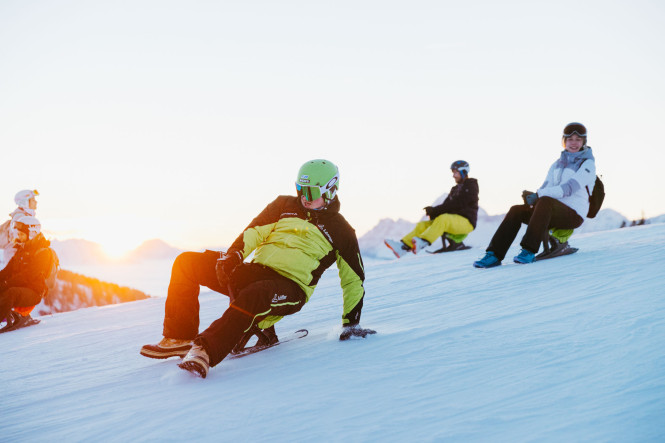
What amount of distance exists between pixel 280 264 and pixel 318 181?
60cm

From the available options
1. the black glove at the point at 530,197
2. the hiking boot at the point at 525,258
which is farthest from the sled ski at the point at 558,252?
the black glove at the point at 530,197

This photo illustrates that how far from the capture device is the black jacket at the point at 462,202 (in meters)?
9.55

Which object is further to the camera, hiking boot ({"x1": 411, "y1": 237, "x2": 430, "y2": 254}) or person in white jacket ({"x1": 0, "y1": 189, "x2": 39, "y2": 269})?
hiking boot ({"x1": 411, "y1": 237, "x2": 430, "y2": 254})

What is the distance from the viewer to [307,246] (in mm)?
3295

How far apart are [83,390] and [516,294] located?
3014 millimetres

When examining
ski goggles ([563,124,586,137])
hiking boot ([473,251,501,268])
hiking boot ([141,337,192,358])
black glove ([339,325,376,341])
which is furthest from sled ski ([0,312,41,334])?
ski goggles ([563,124,586,137])

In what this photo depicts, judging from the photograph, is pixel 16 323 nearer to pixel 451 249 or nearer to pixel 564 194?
pixel 564 194

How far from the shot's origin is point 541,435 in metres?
1.63

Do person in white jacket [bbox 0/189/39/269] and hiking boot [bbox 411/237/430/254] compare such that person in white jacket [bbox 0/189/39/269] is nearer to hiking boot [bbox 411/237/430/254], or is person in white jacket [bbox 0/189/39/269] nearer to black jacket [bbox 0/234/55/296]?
black jacket [bbox 0/234/55/296]

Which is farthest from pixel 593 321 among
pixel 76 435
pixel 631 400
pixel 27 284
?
pixel 27 284

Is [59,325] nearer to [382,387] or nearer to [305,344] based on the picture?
[305,344]

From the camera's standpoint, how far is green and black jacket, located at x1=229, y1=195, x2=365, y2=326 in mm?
3256

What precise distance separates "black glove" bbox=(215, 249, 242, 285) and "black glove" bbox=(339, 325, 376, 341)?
79 cm

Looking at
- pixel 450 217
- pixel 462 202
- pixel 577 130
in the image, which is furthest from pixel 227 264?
pixel 462 202
